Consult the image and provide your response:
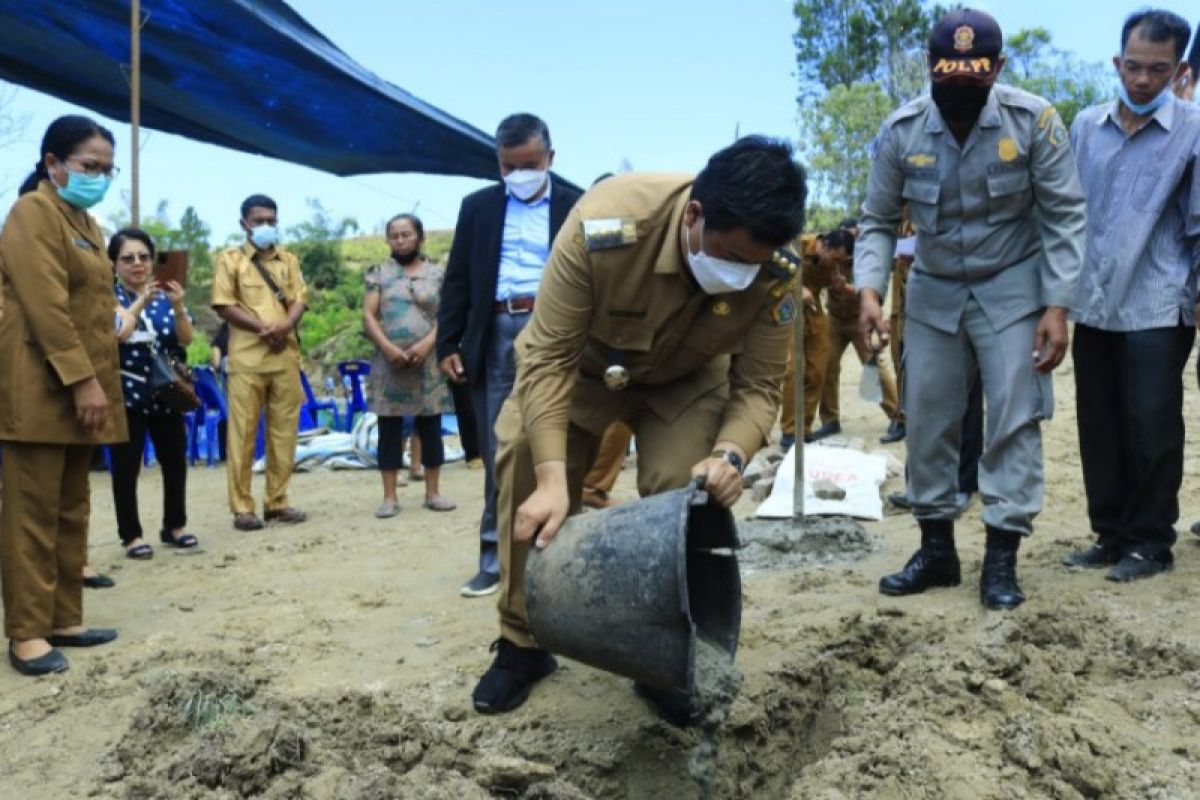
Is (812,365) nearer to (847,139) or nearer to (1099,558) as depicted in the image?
(1099,558)

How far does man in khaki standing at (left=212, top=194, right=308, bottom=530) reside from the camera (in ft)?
20.2

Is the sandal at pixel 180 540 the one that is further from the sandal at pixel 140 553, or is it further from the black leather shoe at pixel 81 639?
the black leather shoe at pixel 81 639

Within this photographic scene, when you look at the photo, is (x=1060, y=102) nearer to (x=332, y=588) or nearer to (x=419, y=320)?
(x=419, y=320)

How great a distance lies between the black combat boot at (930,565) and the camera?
389 centimetres

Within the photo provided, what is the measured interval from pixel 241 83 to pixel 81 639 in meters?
5.77

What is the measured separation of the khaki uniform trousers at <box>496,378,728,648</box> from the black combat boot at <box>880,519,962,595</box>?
1.22 m

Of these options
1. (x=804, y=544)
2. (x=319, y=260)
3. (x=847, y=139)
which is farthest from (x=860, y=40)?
(x=804, y=544)

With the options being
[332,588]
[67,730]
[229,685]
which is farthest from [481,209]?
[67,730]

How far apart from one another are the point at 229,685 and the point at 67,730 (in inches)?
17.7

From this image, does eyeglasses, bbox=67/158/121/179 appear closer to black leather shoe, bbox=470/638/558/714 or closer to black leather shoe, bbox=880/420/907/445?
black leather shoe, bbox=470/638/558/714

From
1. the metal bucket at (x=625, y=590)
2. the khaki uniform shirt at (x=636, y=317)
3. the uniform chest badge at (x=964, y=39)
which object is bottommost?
the metal bucket at (x=625, y=590)

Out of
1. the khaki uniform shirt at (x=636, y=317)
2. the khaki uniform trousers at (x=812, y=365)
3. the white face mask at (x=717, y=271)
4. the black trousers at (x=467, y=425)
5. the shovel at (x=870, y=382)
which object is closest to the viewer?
the white face mask at (x=717, y=271)

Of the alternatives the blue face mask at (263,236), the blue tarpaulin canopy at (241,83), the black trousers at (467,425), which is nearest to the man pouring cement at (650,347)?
the blue face mask at (263,236)

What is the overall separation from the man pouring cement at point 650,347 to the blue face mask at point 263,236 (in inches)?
147
